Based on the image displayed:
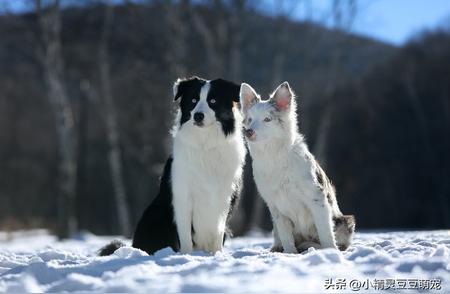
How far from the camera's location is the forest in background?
1855 centimetres

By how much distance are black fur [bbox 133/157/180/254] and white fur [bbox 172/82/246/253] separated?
0.23m

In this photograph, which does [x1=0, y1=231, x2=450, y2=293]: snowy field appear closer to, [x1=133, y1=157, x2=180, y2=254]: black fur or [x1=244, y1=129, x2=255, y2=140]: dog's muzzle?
[x1=244, y1=129, x2=255, y2=140]: dog's muzzle

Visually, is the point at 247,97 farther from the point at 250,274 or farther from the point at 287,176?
the point at 250,274

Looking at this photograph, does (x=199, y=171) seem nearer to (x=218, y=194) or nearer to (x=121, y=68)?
(x=218, y=194)

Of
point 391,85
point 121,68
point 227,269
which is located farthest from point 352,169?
point 227,269

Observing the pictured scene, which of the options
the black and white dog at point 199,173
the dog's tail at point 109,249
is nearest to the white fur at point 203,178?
the black and white dog at point 199,173

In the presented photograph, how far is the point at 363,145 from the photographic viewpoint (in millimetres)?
26922

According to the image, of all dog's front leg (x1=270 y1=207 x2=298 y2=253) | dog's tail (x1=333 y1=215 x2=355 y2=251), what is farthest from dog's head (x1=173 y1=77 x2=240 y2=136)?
dog's tail (x1=333 y1=215 x2=355 y2=251)

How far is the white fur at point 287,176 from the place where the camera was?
19.0ft

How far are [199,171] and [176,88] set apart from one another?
3.41 feet

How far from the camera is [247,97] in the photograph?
20.7 feet

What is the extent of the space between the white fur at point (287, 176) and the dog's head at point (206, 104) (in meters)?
0.46

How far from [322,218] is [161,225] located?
1.95m

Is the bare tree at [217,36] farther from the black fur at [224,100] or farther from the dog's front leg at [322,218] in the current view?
the dog's front leg at [322,218]
